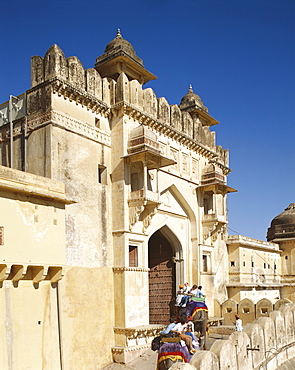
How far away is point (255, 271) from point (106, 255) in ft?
42.2

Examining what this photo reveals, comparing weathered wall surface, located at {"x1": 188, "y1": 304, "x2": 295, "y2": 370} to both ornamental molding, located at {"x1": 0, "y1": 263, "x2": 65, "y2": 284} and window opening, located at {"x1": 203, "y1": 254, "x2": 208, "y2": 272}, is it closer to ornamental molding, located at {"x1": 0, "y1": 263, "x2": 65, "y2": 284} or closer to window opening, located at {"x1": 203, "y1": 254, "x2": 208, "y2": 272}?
ornamental molding, located at {"x1": 0, "y1": 263, "x2": 65, "y2": 284}

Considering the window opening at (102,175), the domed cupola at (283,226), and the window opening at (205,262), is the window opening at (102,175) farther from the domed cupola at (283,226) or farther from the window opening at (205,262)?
the domed cupola at (283,226)

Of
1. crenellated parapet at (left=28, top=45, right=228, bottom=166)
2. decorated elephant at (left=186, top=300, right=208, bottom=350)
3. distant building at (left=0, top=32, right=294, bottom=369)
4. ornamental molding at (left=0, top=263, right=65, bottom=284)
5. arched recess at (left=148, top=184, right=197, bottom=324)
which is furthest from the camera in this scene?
arched recess at (left=148, top=184, right=197, bottom=324)

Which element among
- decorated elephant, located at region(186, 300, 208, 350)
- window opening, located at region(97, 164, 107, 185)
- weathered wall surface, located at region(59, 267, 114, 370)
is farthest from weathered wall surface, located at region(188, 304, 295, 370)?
window opening, located at region(97, 164, 107, 185)

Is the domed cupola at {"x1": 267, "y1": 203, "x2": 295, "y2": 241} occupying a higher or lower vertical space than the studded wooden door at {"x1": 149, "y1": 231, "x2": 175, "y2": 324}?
higher

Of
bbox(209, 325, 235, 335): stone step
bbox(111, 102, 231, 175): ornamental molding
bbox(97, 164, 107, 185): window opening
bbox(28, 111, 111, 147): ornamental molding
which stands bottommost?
bbox(209, 325, 235, 335): stone step

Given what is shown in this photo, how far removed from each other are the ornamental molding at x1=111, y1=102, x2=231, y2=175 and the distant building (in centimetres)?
5

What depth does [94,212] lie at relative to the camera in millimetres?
13719

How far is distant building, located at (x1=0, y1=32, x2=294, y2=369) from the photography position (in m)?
10.6

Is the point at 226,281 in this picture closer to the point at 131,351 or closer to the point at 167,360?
the point at 131,351

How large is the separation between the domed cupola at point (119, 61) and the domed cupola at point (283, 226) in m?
16.2

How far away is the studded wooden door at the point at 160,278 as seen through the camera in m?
17.8

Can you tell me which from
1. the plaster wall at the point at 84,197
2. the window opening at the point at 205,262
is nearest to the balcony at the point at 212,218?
the window opening at the point at 205,262

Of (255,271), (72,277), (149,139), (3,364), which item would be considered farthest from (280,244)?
(3,364)
